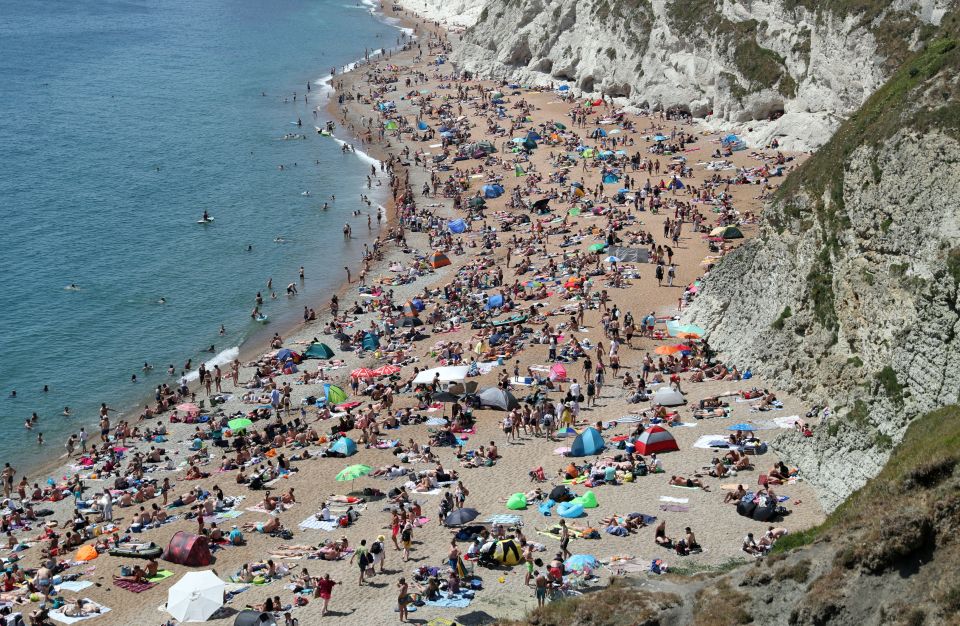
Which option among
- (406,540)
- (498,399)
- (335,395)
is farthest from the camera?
(335,395)

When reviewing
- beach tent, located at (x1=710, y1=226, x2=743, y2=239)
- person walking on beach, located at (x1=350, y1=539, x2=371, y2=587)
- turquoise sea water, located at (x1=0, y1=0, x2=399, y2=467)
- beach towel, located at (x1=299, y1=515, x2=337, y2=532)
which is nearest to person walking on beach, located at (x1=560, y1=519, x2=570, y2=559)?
person walking on beach, located at (x1=350, y1=539, x2=371, y2=587)

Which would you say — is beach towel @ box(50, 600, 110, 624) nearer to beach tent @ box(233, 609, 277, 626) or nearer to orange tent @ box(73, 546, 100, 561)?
orange tent @ box(73, 546, 100, 561)

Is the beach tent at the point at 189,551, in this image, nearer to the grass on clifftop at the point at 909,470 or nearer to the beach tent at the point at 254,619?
the beach tent at the point at 254,619

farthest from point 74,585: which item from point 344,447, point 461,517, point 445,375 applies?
point 445,375

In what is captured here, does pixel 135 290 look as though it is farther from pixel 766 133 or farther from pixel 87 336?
pixel 766 133

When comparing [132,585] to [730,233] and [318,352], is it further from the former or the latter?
[730,233]

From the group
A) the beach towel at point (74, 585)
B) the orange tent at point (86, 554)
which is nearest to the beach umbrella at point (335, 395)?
the orange tent at point (86, 554)

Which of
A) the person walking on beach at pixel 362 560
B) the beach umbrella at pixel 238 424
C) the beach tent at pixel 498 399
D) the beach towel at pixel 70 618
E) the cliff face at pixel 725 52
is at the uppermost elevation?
the cliff face at pixel 725 52
